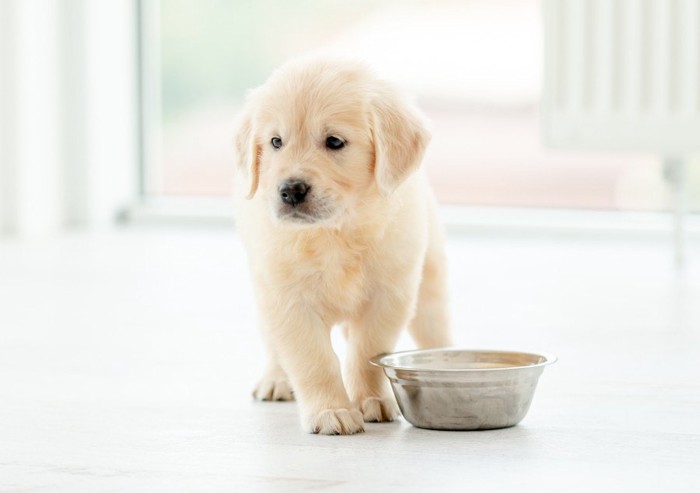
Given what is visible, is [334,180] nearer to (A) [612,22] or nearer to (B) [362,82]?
(B) [362,82]

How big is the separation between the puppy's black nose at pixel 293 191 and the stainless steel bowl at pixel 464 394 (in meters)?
0.28

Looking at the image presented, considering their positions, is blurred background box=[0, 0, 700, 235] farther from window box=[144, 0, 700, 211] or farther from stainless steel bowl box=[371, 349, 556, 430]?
stainless steel bowl box=[371, 349, 556, 430]

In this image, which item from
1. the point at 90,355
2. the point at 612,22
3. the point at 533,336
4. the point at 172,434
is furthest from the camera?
the point at 612,22

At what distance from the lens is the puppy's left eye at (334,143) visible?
181 cm

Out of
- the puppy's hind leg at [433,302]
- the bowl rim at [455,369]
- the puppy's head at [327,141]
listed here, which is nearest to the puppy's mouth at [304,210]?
the puppy's head at [327,141]

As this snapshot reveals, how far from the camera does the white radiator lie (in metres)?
3.85

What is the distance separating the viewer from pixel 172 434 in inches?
69.8

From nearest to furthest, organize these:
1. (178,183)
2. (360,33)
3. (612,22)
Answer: (612,22), (360,33), (178,183)

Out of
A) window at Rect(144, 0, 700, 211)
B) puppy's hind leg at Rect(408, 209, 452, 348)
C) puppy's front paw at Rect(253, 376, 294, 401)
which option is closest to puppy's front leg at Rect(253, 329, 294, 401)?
puppy's front paw at Rect(253, 376, 294, 401)

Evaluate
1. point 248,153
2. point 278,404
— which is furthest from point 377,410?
point 248,153

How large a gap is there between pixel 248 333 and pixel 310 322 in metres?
0.93

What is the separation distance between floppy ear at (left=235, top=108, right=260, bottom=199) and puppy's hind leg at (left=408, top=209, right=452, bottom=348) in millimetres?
347

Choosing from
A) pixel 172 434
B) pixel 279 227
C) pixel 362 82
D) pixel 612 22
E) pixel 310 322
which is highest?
pixel 612 22

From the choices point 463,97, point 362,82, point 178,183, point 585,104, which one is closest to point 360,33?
point 463,97
